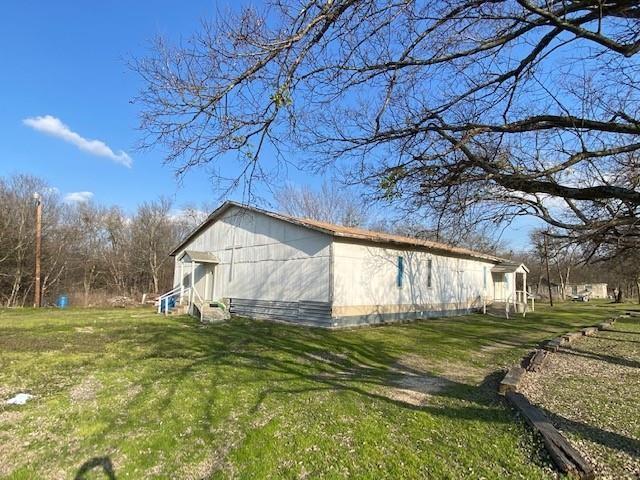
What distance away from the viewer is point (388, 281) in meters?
18.5

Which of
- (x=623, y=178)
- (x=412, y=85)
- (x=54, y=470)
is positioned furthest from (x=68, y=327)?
(x=623, y=178)

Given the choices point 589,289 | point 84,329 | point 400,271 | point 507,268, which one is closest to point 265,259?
point 400,271

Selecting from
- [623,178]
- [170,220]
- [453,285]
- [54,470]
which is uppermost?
[170,220]

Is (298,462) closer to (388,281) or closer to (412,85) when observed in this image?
(412,85)

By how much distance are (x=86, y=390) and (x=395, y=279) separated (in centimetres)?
1413

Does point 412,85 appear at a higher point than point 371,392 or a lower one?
higher

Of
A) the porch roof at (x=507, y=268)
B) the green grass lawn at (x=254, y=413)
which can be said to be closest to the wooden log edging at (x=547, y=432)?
the green grass lawn at (x=254, y=413)

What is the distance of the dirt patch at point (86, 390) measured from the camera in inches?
248

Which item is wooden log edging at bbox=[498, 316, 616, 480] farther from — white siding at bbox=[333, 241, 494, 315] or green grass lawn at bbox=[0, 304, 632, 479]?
white siding at bbox=[333, 241, 494, 315]

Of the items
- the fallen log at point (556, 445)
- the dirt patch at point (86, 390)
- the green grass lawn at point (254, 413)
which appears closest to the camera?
the fallen log at point (556, 445)

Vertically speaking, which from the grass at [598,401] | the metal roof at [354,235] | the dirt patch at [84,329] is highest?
the metal roof at [354,235]

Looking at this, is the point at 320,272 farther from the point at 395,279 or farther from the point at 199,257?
the point at 199,257

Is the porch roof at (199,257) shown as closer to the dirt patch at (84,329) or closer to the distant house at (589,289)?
the dirt patch at (84,329)

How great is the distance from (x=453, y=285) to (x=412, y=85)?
19515 millimetres
